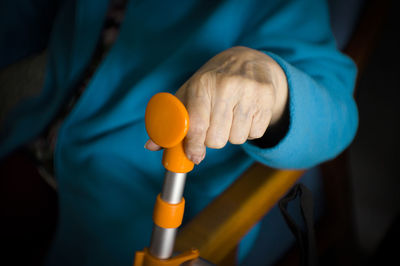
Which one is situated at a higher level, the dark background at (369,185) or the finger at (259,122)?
the finger at (259,122)

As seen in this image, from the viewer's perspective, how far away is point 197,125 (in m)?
0.23

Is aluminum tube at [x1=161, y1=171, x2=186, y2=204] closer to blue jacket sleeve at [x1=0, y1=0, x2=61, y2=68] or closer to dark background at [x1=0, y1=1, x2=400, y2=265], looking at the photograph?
dark background at [x1=0, y1=1, x2=400, y2=265]

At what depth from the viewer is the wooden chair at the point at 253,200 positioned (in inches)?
13.0

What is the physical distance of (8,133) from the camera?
2.01 ft

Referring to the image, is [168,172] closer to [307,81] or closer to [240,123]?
[240,123]

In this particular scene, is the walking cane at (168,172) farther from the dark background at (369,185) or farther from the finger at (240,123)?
the dark background at (369,185)

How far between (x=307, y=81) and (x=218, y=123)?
0.45 ft

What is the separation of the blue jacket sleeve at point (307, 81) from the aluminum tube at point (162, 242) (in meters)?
0.13

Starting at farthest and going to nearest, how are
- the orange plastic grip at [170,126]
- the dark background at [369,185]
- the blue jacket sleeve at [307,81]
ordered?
1. the dark background at [369,185]
2. the blue jacket sleeve at [307,81]
3. the orange plastic grip at [170,126]

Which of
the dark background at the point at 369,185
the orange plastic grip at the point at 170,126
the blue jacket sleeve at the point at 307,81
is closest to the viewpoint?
the orange plastic grip at the point at 170,126

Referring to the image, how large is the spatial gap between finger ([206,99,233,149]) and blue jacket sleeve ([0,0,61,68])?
62 cm

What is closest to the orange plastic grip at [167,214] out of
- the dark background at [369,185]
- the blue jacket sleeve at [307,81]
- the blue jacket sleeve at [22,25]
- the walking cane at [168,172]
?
the walking cane at [168,172]

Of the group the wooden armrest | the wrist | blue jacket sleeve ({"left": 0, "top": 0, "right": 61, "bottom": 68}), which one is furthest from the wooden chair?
blue jacket sleeve ({"left": 0, "top": 0, "right": 61, "bottom": 68})

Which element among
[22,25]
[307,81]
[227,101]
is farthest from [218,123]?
[22,25]
